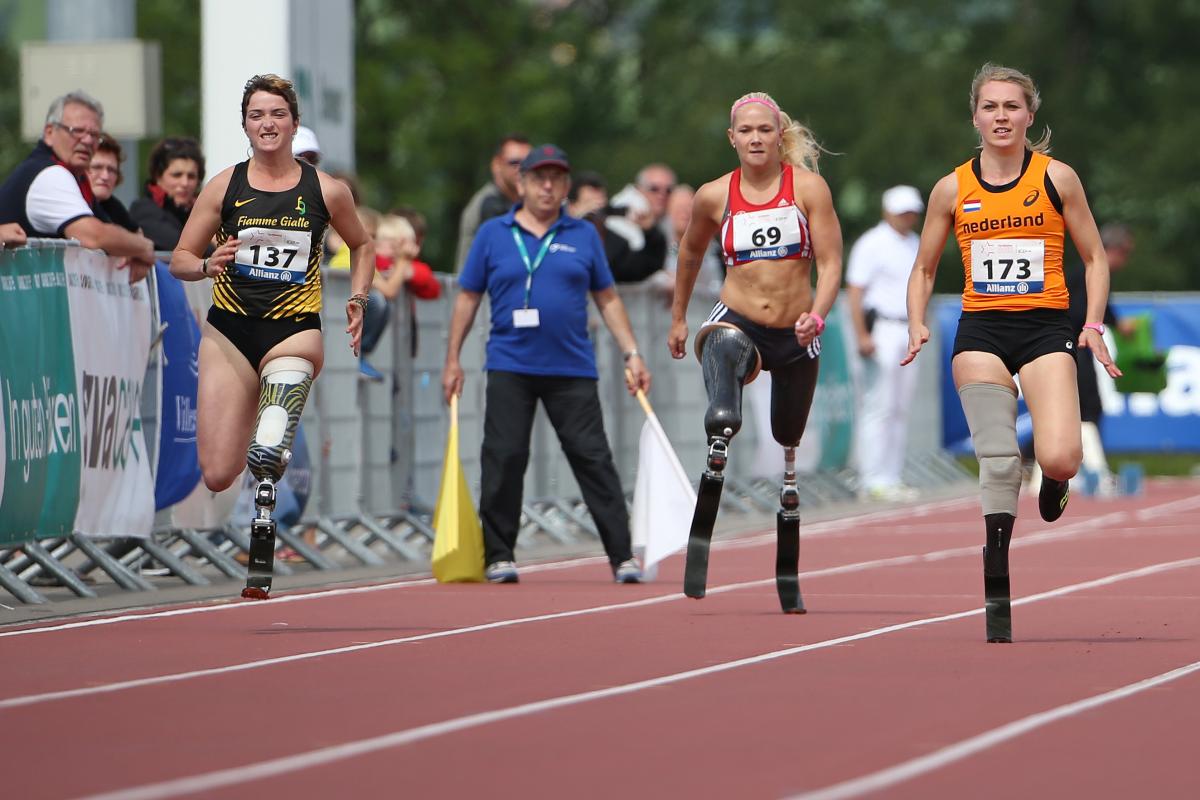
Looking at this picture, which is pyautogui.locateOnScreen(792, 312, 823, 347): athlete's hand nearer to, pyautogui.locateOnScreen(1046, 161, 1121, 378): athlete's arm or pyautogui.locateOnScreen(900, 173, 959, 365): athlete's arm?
pyautogui.locateOnScreen(900, 173, 959, 365): athlete's arm

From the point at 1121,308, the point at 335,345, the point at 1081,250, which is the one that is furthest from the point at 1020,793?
the point at 1121,308

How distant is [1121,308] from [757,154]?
1948cm

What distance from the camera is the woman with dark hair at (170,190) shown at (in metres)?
14.0

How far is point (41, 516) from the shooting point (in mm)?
12141

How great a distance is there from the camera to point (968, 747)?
7074mm

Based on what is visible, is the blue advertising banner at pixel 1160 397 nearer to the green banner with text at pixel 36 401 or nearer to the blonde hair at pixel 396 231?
the blonde hair at pixel 396 231

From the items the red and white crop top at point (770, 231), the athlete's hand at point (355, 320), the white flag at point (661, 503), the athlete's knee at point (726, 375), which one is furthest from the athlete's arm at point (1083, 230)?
the white flag at point (661, 503)

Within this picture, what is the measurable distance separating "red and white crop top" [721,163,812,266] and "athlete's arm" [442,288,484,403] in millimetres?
2622

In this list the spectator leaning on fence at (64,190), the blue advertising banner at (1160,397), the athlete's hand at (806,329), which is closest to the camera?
the athlete's hand at (806,329)

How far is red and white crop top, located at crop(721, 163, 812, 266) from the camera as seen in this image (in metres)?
11.4

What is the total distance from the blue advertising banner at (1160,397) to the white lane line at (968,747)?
Result: 20.3 m

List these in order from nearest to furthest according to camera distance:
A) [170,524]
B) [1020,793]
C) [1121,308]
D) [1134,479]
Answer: [1020,793]
[170,524]
[1134,479]
[1121,308]

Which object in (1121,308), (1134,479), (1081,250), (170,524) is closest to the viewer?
(1081,250)

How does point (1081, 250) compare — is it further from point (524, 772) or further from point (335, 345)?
point (335, 345)
